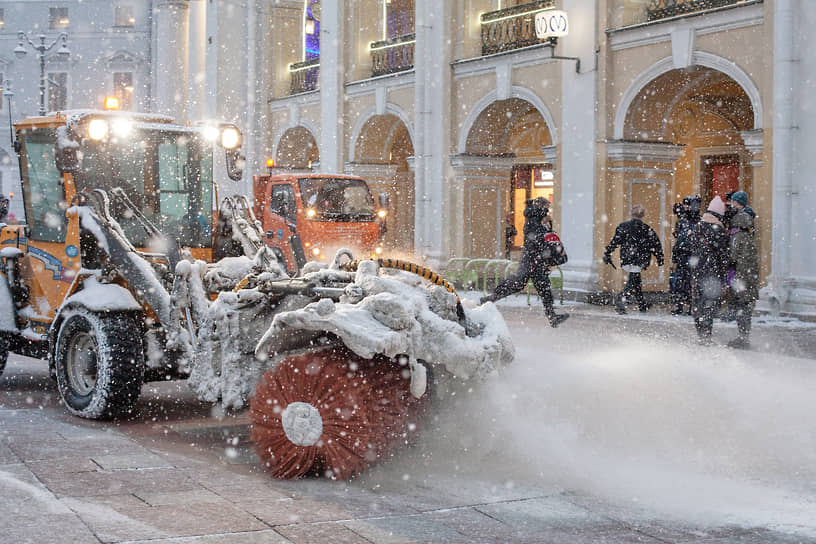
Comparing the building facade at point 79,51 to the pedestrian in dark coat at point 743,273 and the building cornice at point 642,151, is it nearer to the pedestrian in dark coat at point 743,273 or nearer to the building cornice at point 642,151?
the building cornice at point 642,151

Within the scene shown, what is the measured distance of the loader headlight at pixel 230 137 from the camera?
9367 millimetres

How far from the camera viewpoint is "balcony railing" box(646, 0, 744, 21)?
1727 cm

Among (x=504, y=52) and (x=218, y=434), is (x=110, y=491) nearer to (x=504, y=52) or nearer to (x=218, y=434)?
(x=218, y=434)

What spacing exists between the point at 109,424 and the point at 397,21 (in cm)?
2140

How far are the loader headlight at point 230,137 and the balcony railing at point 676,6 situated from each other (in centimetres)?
1026

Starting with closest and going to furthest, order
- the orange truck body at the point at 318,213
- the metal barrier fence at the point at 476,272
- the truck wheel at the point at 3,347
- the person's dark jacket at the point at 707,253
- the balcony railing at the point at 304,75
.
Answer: the truck wheel at the point at 3,347
the person's dark jacket at the point at 707,253
the metal barrier fence at the point at 476,272
the orange truck body at the point at 318,213
the balcony railing at the point at 304,75

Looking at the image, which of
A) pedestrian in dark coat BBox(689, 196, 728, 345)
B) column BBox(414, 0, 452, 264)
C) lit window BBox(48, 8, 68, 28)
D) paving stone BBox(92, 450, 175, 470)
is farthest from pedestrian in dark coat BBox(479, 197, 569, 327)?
lit window BBox(48, 8, 68, 28)

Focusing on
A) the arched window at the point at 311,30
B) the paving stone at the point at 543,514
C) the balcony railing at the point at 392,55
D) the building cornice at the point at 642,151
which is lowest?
the paving stone at the point at 543,514

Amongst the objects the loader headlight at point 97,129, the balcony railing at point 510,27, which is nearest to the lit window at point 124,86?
the balcony railing at point 510,27

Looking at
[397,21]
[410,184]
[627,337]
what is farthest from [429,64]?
[627,337]

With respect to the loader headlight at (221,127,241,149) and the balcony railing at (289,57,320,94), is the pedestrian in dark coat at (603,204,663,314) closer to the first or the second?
the loader headlight at (221,127,241,149)

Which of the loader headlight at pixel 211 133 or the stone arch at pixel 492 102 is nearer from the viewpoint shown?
the loader headlight at pixel 211 133

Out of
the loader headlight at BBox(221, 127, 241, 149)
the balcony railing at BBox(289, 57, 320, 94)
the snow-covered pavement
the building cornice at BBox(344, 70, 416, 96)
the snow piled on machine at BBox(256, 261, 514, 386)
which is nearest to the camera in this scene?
the snow-covered pavement

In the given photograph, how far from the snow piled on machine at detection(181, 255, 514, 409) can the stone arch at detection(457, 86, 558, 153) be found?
1364 centimetres
